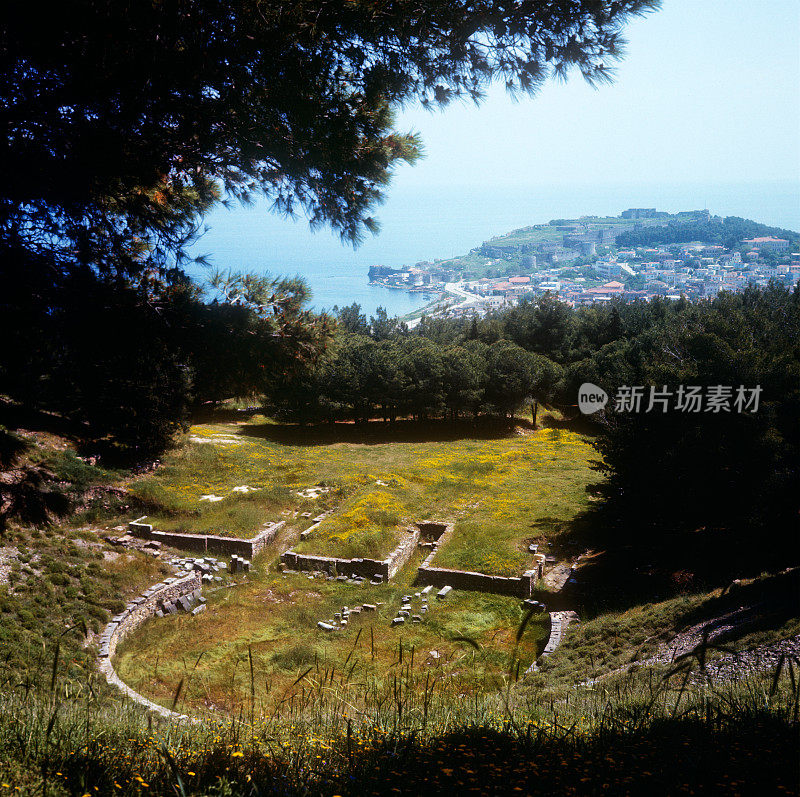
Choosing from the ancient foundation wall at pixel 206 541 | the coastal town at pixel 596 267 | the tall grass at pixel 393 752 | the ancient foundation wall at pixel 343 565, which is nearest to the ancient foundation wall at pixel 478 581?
the ancient foundation wall at pixel 343 565

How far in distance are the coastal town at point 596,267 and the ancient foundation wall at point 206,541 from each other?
281 ft

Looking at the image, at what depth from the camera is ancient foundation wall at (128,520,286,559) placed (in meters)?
18.6

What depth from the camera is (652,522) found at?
18328 millimetres

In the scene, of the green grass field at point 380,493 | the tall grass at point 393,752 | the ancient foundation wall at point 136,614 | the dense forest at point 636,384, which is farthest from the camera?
the green grass field at point 380,493

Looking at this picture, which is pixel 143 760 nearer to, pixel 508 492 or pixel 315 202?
pixel 315 202

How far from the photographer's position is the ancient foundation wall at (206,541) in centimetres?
1859

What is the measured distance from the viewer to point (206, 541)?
739 inches

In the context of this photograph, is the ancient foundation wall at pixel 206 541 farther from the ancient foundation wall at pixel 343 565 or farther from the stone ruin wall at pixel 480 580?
the stone ruin wall at pixel 480 580

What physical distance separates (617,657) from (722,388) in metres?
10.6

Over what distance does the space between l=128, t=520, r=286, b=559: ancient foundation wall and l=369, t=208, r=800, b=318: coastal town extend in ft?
281

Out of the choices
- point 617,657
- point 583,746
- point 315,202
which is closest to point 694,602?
point 617,657

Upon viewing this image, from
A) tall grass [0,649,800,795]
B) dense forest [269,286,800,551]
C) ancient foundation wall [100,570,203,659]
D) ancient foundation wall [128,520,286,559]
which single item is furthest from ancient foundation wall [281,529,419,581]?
tall grass [0,649,800,795]

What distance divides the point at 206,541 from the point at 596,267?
504ft

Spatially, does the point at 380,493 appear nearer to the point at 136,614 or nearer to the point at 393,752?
the point at 136,614
